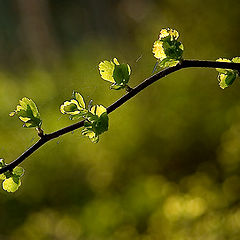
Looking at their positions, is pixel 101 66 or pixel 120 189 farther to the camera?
pixel 120 189

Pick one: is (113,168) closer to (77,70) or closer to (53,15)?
(77,70)

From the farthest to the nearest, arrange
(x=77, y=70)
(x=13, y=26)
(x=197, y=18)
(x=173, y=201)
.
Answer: (x=13, y=26) → (x=77, y=70) → (x=197, y=18) → (x=173, y=201)

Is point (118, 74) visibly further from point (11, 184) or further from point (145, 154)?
point (145, 154)

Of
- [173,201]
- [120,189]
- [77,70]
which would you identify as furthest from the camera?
[77,70]

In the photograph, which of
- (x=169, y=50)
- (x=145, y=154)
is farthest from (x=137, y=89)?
(x=145, y=154)

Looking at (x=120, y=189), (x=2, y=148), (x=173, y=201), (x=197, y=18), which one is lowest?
(x=173, y=201)

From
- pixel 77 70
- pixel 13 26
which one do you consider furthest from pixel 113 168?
pixel 13 26

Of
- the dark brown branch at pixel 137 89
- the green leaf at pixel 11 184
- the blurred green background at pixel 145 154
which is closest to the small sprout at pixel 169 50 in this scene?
the dark brown branch at pixel 137 89

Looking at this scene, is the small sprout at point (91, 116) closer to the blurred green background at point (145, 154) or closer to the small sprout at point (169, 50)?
the small sprout at point (169, 50)
